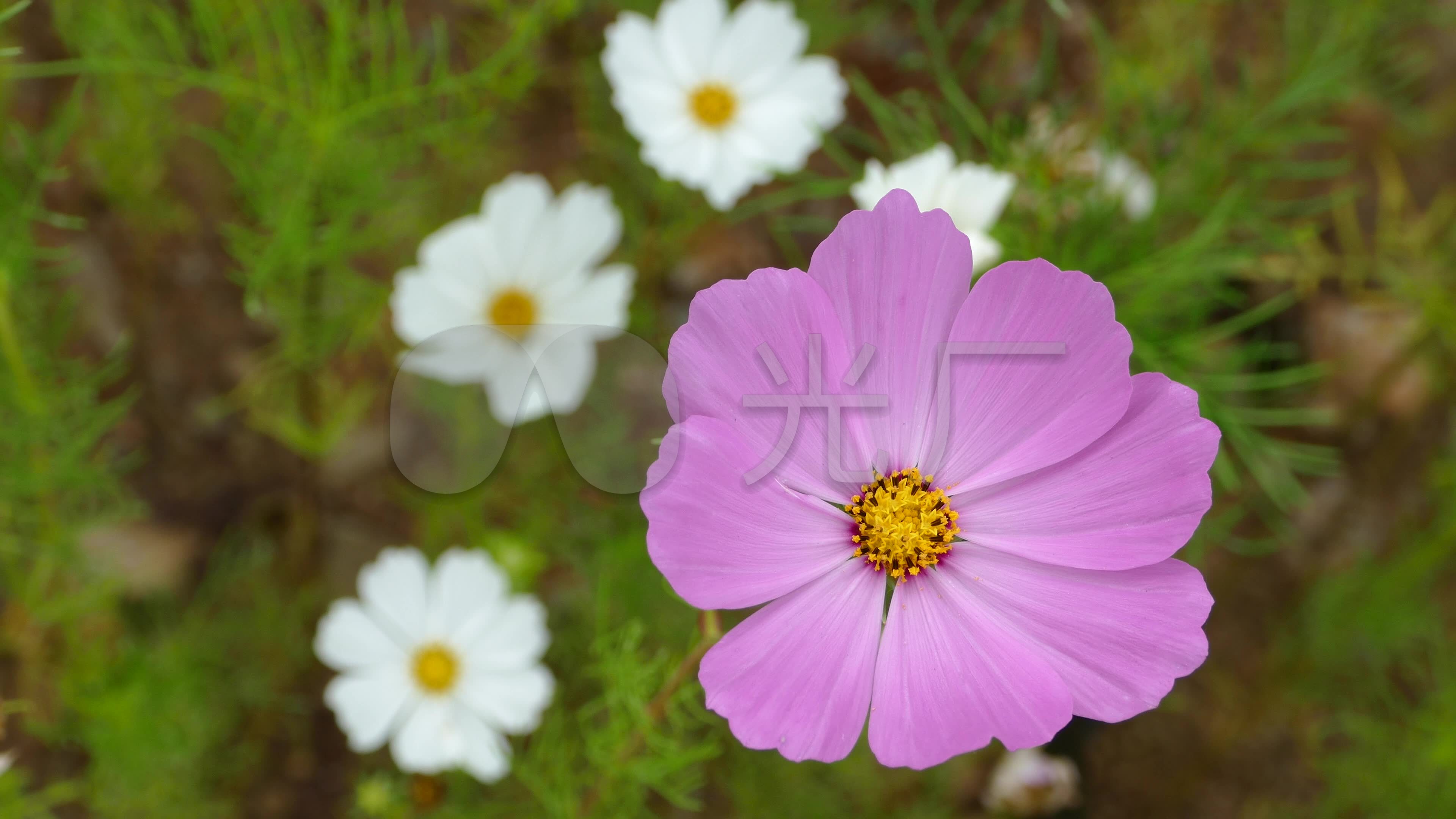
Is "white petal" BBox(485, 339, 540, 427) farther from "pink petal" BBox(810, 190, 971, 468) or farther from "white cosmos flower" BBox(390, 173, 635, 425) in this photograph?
"pink petal" BBox(810, 190, 971, 468)

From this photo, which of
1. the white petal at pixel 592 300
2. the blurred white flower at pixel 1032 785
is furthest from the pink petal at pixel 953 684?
the blurred white flower at pixel 1032 785

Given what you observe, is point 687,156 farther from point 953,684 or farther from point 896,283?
point 953,684

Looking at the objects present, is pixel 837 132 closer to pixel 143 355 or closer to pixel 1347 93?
pixel 1347 93

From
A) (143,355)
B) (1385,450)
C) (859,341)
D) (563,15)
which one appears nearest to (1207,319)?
(1385,450)

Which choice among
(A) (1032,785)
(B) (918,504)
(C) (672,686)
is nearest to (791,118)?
(B) (918,504)

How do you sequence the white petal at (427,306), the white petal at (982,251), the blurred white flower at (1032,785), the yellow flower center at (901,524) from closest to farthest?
1. the yellow flower center at (901,524)
2. the white petal at (982,251)
3. the white petal at (427,306)
4. the blurred white flower at (1032,785)

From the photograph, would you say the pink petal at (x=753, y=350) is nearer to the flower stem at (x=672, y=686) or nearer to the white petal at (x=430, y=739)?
the flower stem at (x=672, y=686)

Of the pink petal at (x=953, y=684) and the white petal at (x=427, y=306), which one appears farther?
the white petal at (x=427, y=306)
